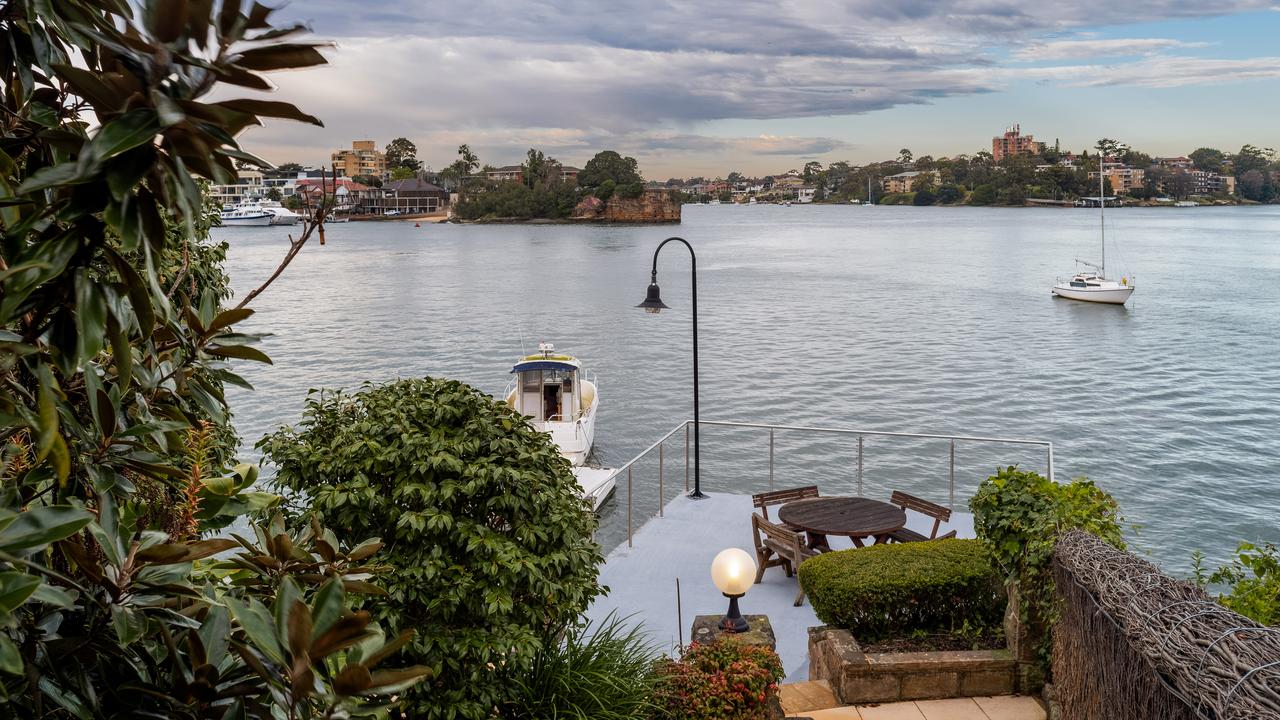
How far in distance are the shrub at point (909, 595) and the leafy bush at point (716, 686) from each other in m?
1.65

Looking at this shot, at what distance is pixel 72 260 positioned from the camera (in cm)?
150

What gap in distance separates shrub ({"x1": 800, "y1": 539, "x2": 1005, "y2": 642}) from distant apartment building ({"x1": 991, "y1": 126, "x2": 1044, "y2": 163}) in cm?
15442

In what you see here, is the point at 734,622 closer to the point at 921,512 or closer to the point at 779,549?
the point at 779,549

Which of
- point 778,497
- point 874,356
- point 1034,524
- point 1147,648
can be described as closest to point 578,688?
point 1147,648

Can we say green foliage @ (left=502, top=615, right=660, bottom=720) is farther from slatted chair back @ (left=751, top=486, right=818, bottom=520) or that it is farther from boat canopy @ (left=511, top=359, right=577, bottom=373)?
boat canopy @ (left=511, top=359, right=577, bottom=373)

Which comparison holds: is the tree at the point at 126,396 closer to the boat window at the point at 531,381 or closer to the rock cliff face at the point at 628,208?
the boat window at the point at 531,381

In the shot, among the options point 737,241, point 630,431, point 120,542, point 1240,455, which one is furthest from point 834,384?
point 737,241

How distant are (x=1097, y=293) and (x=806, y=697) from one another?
52.5 m

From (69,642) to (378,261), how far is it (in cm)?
8752

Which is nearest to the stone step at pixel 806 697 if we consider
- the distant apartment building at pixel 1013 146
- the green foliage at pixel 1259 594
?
the green foliage at pixel 1259 594

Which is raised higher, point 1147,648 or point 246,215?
point 246,215

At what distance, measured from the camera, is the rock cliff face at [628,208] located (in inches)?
5477

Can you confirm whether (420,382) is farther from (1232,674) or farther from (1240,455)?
(1240,455)

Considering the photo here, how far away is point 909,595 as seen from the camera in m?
7.28
